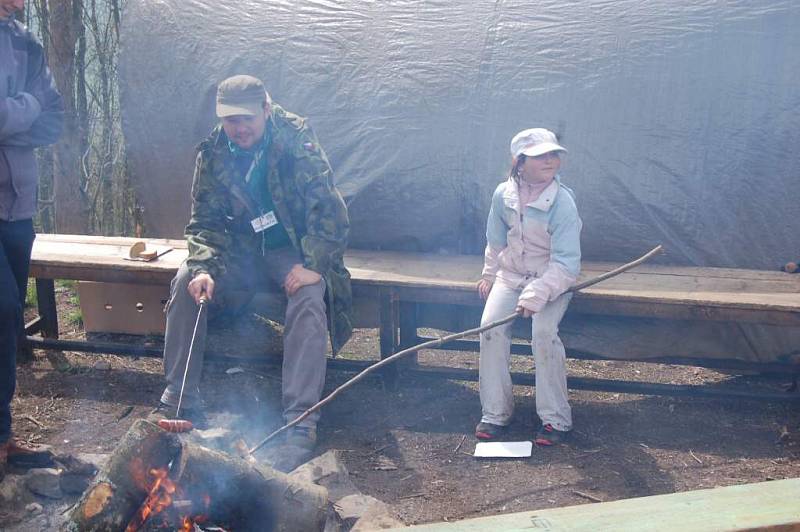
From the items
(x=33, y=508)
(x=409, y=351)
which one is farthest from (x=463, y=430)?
(x=33, y=508)

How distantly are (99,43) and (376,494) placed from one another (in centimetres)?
567

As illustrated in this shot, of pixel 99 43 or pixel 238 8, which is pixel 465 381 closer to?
pixel 238 8

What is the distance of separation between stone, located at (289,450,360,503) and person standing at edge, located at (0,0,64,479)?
45.7 inches

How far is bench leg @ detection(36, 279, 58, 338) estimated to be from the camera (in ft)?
17.5

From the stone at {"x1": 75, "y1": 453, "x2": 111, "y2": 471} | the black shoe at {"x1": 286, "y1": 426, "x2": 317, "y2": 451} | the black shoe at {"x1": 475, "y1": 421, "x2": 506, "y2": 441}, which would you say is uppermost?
the stone at {"x1": 75, "y1": 453, "x2": 111, "y2": 471}

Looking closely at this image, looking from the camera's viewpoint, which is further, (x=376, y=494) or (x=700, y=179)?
(x=700, y=179)

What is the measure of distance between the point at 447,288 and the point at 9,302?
210 cm

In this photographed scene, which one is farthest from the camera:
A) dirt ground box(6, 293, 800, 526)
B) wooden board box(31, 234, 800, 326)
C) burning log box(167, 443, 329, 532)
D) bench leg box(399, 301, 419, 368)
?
bench leg box(399, 301, 419, 368)

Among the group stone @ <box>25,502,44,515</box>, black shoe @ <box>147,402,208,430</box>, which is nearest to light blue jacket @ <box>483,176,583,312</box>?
black shoe @ <box>147,402,208,430</box>

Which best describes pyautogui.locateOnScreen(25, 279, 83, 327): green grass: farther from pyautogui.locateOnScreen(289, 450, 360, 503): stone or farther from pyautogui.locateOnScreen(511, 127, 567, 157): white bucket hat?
pyautogui.locateOnScreen(511, 127, 567, 157): white bucket hat

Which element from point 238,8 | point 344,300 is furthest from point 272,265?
point 238,8

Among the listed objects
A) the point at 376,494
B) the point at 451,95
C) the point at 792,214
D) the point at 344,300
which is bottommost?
the point at 376,494

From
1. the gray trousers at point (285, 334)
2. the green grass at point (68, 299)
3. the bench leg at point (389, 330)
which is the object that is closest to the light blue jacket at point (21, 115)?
the gray trousers at point (285, 334)

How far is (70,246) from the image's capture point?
536 centimetres
